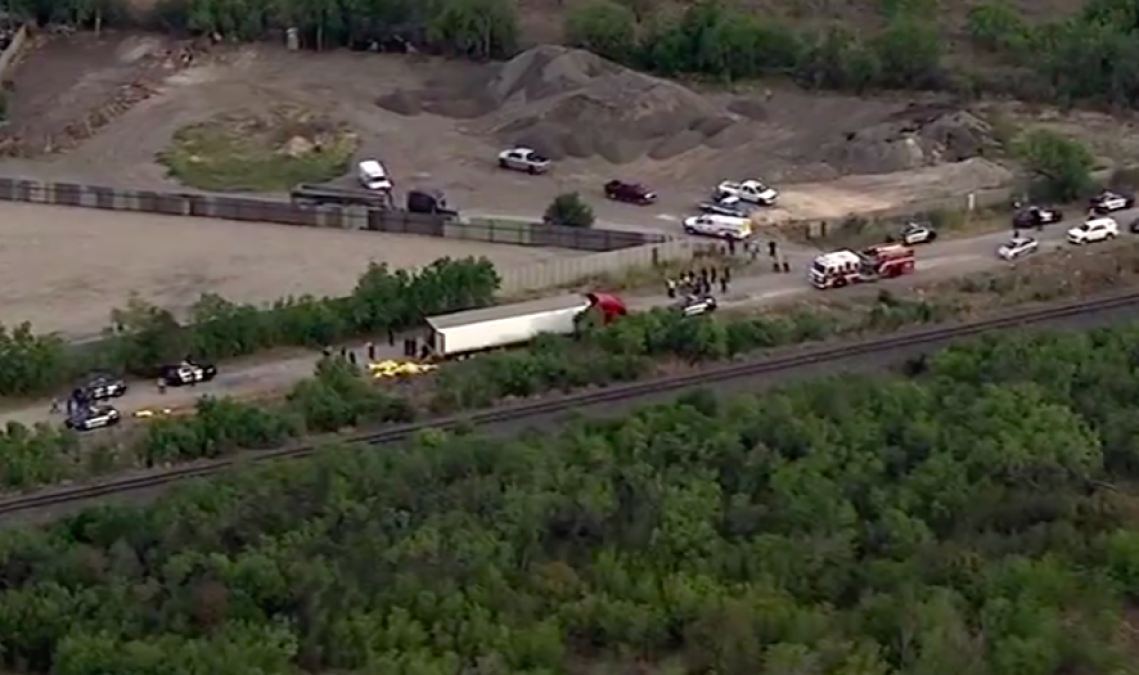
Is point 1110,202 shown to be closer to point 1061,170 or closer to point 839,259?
point 1061,170

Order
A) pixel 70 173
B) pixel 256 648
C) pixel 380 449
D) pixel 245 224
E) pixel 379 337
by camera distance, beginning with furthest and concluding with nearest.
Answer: pixel 70 173
pixel 245 224
pixel 379 337
pixel 380 449
pixel 256 648

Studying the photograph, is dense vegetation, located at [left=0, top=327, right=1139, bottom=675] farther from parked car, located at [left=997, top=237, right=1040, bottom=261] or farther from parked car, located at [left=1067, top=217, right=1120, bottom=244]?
parked car, located at [left=1067, top=217, right=1120, bottom=244]

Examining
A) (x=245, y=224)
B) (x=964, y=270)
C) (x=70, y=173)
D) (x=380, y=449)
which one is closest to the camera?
(x=380, y=449)

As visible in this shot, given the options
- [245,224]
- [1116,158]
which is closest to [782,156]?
[1116,158]

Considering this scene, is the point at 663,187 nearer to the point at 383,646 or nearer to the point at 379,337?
the point at 379,337

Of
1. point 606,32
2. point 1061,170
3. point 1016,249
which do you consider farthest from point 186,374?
point 606,32

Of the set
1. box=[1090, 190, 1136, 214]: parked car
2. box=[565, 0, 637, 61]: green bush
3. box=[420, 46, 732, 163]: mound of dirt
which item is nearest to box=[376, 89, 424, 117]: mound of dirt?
box=[420, 46, 732, 163]: mound of dirt
